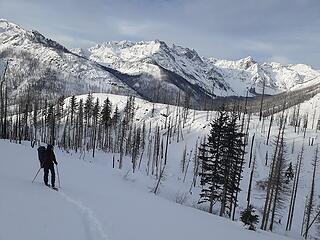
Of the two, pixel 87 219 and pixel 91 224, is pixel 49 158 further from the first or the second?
pixel 91 224

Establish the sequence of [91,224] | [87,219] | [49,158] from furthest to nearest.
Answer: [49,158] → [87,219] → [91,224]

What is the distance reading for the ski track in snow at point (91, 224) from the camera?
1031 centimetres

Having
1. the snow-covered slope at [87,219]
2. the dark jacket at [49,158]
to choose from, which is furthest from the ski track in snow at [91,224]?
the dark jacket at [49,158]

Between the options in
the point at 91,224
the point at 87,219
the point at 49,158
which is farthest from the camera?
the point at 49,158

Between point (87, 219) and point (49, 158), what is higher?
point (49, 158)

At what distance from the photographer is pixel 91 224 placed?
11367mm

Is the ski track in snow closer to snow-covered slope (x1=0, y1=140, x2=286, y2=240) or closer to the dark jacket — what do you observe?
snow-covered slope (x1=0, y1=140, x2=286, y2=240)

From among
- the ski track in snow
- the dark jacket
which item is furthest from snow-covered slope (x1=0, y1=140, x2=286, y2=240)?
the dark jacket

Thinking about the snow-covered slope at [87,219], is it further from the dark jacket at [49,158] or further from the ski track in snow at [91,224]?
the dark jacket at [49,158]

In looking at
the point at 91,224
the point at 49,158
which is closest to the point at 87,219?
the point at 91,224

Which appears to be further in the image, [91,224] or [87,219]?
[87,219]

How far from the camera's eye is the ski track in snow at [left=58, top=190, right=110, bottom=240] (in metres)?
10.3

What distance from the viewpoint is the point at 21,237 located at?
8.89 m

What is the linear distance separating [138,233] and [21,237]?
4296mm
